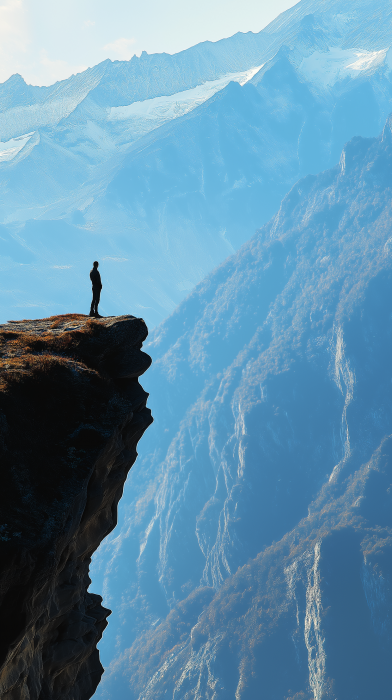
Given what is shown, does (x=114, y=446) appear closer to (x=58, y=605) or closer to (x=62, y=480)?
(x=62, y=480)

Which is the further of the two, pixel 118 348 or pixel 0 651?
pixel 118 348

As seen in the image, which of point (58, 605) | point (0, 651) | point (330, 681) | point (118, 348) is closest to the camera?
point (0, 651)

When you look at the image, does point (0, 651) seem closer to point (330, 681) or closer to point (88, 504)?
point (88, 504)

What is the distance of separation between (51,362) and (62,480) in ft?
17.4

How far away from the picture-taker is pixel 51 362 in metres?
20.8

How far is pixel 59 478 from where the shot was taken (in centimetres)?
1795

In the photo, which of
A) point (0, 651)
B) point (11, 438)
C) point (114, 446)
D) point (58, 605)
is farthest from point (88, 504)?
point (0, 651)

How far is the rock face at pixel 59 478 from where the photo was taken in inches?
616

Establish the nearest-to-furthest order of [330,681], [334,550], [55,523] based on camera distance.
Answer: [55,523]
[330,681]
[334,550]

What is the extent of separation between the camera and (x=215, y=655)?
199 meters

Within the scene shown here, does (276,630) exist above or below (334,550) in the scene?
below

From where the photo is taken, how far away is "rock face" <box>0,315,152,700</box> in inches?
616

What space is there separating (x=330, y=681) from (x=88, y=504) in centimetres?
18272

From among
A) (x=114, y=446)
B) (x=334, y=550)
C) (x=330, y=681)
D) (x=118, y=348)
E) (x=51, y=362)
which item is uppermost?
(x=334, y=550)
